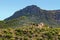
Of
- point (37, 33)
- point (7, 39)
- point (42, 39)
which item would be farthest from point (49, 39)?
point (7, 39)

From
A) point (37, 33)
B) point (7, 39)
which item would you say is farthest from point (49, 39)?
point (7, 39)

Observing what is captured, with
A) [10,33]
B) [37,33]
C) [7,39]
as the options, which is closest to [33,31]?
[37,33]

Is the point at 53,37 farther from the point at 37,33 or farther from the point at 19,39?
the point at 19,39

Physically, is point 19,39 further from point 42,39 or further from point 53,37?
point 53,37

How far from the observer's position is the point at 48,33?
473 feet

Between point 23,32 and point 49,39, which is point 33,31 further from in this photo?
point 49,39

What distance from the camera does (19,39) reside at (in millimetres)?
130625

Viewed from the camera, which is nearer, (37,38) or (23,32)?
(37,38)

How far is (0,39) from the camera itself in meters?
128

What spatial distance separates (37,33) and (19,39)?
22.5 meters

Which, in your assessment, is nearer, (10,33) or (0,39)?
(0,39)

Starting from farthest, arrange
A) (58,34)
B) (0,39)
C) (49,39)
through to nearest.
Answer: (58,34) → (49,39) → (0,39)

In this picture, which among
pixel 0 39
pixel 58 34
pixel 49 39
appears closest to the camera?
pixel 0 39

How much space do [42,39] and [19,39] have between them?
14191mm
